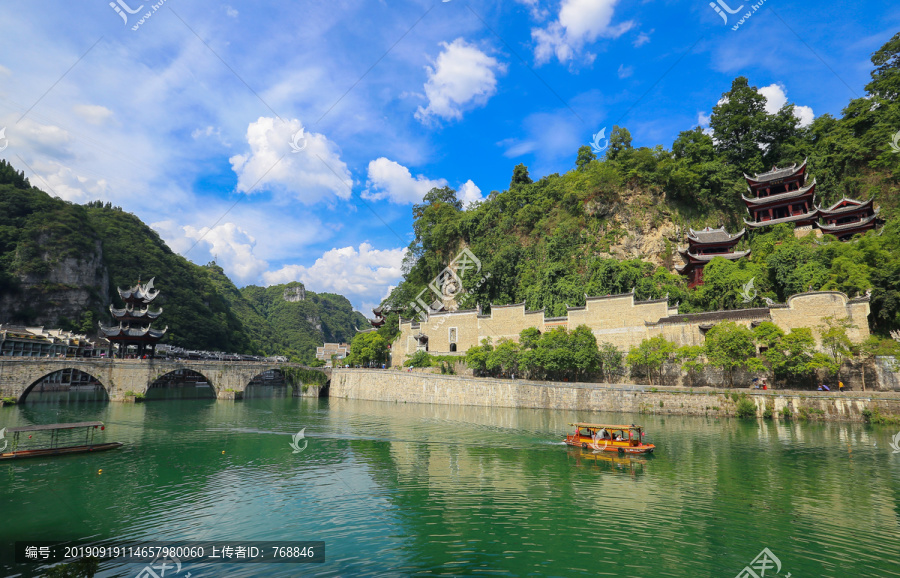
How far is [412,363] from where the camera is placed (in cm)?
4184

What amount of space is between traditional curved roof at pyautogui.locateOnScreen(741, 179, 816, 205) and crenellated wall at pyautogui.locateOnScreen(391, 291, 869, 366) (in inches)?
559

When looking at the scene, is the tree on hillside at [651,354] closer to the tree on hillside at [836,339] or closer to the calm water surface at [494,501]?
the calm water surface at [494,501]

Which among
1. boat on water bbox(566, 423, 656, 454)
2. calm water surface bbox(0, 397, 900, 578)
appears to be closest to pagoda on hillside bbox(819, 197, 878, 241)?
calm water surface bbox(0, 397, 900, 578)

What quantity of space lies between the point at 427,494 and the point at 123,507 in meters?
8.09

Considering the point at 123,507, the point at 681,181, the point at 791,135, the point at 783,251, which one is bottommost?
the point at 123,507

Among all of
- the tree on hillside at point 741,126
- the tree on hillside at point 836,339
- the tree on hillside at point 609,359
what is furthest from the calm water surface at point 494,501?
the tree on hillside at point 741,126

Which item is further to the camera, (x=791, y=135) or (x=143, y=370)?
(x=791, y=135)

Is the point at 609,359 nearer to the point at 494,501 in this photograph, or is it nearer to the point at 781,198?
the point at 781,198

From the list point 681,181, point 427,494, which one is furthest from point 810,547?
point 681,181

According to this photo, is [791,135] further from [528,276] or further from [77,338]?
[77,338]

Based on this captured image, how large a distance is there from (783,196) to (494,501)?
38232 millimetres

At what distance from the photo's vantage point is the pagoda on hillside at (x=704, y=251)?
34.5 metres

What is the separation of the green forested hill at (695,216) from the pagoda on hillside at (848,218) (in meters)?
1.05

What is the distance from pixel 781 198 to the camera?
35.7 meters
